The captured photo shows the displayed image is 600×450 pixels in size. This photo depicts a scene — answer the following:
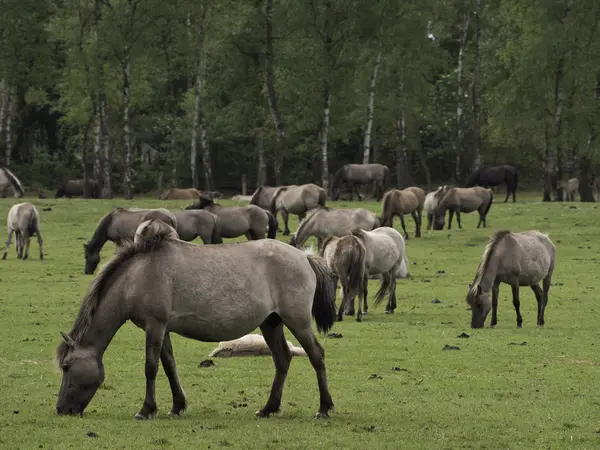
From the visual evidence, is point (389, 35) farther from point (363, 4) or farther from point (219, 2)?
point (219, 2)

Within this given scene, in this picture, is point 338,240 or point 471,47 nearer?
point 338,240

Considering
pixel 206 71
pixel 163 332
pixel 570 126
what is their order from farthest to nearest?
pixel 206 71, pixel 570 126, pixel 163 332

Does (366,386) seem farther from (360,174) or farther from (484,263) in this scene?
(360,174)

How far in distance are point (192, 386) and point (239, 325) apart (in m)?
2.22

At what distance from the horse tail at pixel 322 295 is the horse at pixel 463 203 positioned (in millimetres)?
30507

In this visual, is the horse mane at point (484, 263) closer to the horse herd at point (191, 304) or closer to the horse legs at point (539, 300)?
the horse legs at point (539, 300)

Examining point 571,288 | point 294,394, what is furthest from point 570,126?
point 294,394

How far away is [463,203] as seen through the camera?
42531 millimetres

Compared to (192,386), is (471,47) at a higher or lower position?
higher

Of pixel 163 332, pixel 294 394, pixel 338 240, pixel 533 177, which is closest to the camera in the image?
pixel 163 332

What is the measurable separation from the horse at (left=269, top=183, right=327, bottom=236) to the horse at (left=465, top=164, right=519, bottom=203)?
1548 centimetres

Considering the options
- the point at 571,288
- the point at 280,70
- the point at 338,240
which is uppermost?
the point at 280,70

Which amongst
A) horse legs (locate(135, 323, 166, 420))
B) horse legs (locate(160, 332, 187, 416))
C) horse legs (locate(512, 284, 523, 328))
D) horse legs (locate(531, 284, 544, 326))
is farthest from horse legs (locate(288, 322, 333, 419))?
horse legs (locate(531, 284, 544, 326))

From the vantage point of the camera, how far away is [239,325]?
443 inches
